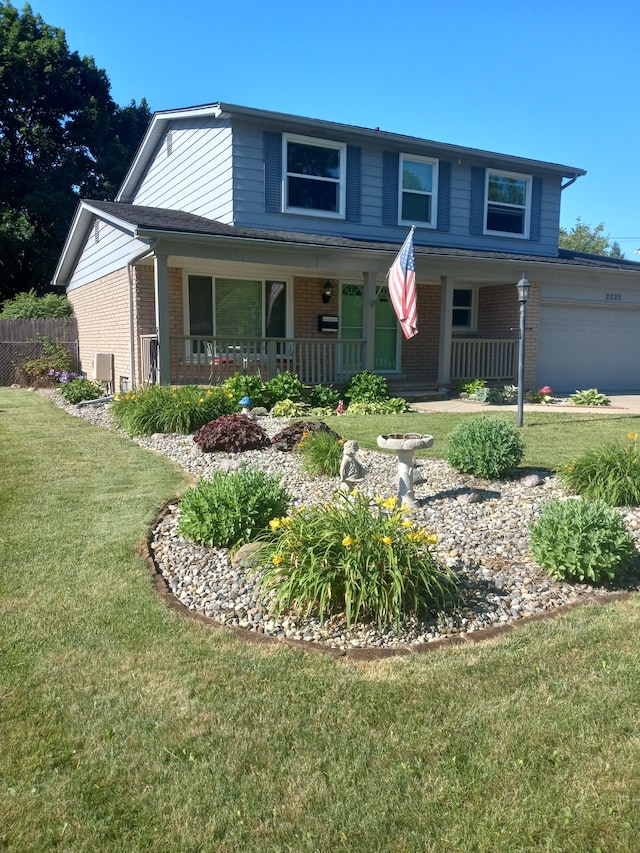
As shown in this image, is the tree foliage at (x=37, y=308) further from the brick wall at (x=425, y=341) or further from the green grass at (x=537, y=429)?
the green grass at (x=537, y=429)

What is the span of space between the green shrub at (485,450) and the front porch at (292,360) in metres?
6.15

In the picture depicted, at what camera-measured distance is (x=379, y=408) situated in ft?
39.3

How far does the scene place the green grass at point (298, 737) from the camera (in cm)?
223

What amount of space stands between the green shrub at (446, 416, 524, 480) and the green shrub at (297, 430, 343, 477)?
1190mm

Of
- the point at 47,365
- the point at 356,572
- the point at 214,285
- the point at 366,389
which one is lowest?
the point at 356,572

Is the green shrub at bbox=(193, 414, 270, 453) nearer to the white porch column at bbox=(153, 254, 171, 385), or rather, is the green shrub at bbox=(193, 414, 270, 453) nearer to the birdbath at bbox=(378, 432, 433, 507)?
the birdbath at bbox=(378, 432, 433, 507)

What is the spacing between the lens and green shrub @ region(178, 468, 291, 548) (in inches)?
188

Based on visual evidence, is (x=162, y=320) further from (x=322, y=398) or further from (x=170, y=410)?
(x=322, y=398)

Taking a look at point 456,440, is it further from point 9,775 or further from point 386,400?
point 386,400

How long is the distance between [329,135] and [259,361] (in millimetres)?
5355

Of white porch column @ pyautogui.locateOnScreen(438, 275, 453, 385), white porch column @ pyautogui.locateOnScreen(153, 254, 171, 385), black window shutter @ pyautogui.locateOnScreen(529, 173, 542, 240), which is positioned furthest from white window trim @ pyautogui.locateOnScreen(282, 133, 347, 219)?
black window shutter @ pyautogui.locateOnScreen(529, 173, 542, 240)

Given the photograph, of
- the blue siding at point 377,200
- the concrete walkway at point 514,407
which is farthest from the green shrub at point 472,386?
the blue siding at point 377,200

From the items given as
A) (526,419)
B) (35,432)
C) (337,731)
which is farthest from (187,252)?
(337,731)

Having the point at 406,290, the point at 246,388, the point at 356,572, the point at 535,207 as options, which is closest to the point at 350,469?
the point at 356,572
